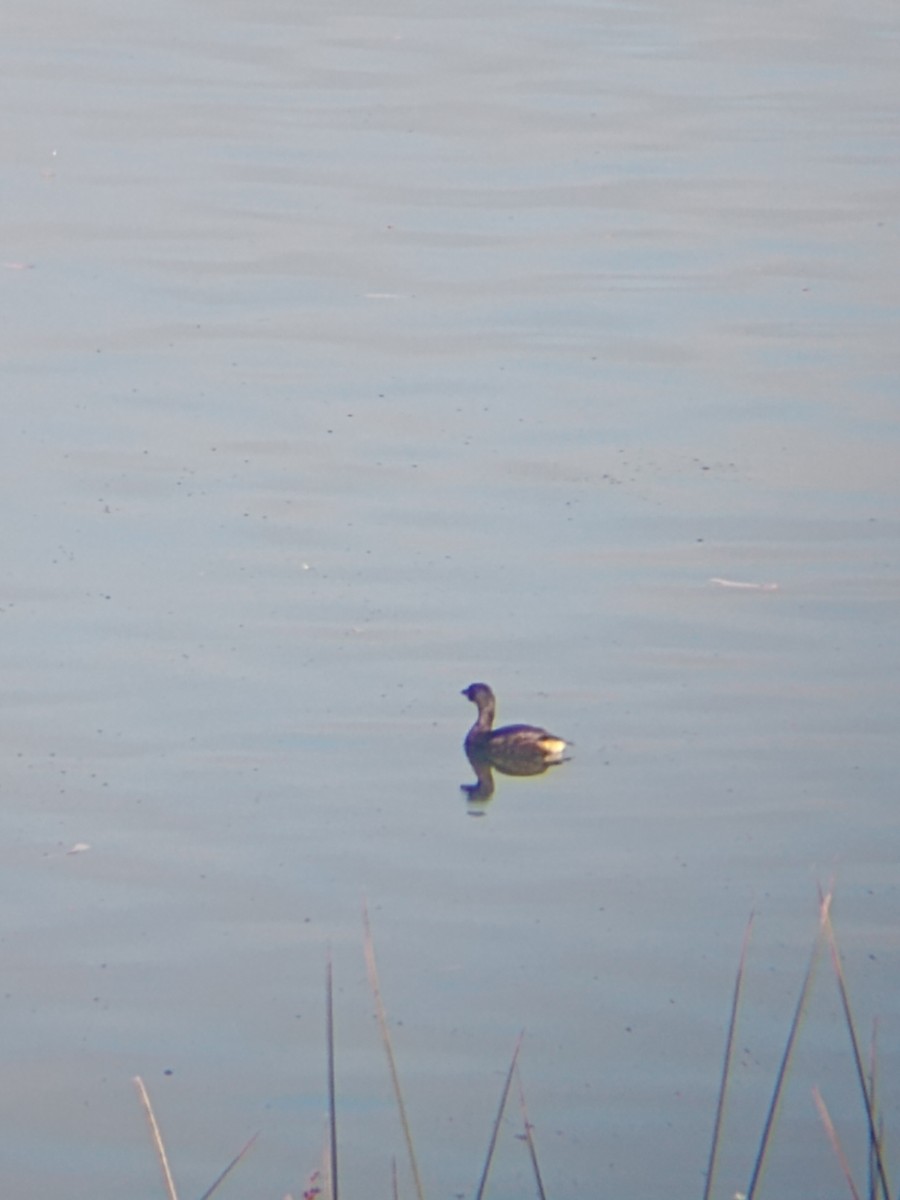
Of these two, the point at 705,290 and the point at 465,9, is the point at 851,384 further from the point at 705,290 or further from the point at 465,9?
the point at 465,9

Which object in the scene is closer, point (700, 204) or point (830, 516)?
point (830, 516)

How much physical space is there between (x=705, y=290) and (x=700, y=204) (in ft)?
5.96

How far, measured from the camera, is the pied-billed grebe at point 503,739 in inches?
245

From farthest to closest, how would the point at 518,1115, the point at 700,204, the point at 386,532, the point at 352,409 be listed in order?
the point at 700,204
the point at 352,409
the point at 386,532
the point at 518,1115

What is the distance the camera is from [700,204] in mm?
12938

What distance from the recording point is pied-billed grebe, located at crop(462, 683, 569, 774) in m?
6.23

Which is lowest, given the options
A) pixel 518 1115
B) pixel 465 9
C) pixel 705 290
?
pixel 518 1115

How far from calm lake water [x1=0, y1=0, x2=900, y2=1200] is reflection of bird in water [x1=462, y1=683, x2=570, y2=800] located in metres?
0.06

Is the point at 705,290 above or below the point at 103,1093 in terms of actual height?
above

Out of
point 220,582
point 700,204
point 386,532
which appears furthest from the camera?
point 700,204

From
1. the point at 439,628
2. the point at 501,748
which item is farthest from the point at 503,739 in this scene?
the point at 439,628

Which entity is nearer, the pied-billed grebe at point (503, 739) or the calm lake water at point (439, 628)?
the calm lake water at point (439, 628)

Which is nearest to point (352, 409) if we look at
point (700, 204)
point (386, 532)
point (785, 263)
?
point (386, 532)

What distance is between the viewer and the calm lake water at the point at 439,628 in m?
4.82
